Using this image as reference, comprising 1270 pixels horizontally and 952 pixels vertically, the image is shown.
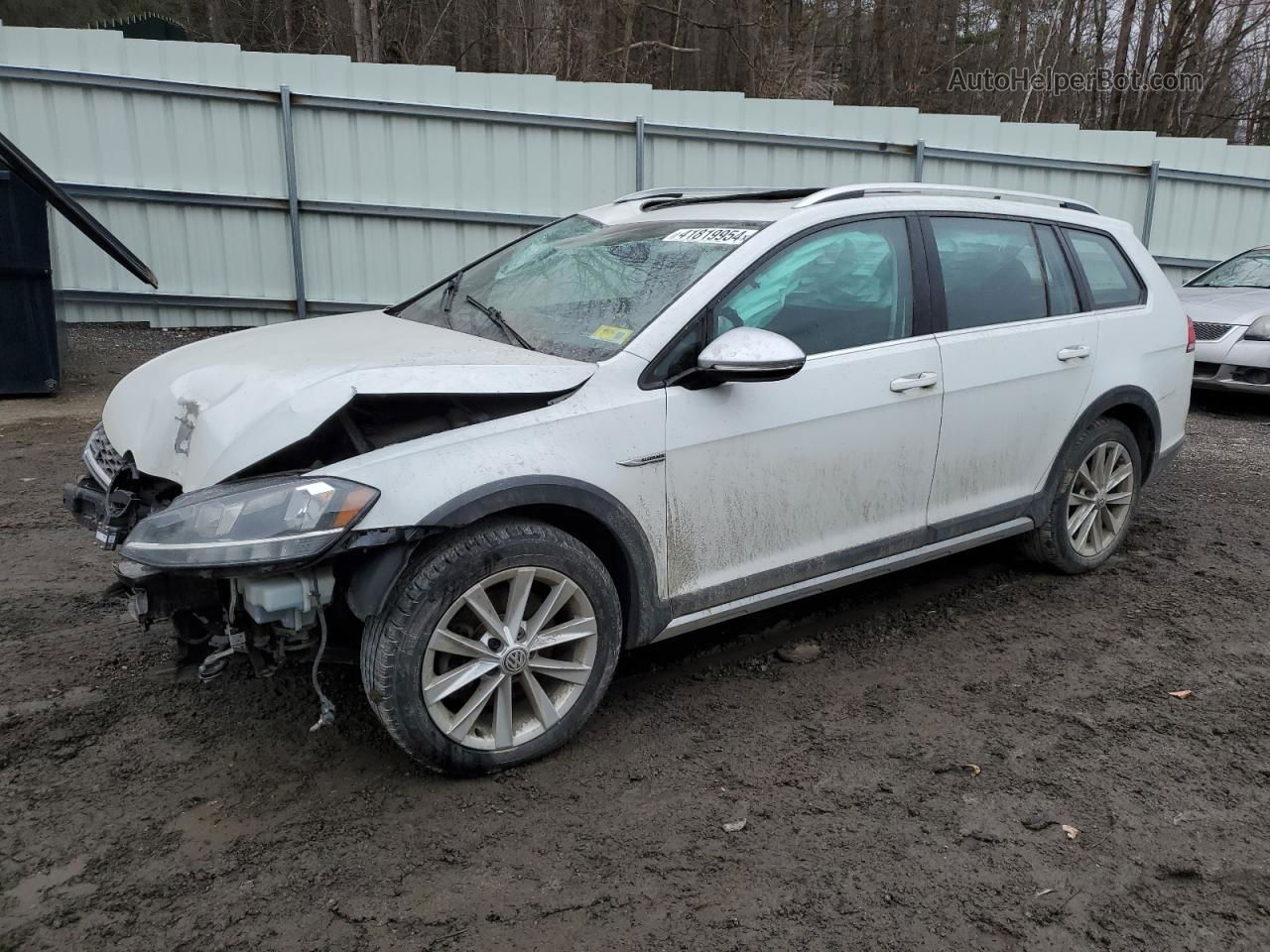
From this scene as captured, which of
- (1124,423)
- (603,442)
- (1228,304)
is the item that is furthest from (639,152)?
(603,442)

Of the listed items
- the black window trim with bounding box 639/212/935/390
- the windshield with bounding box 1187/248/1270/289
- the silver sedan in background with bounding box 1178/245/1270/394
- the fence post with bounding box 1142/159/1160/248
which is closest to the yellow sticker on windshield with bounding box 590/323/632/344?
the black window trim with bounding box 639/212/935/390

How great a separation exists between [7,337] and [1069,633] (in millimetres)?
7444

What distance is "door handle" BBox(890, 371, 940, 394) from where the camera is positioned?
369cm

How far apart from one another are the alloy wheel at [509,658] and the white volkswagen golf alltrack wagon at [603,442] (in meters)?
0.01

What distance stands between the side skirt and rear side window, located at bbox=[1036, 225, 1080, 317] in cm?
96

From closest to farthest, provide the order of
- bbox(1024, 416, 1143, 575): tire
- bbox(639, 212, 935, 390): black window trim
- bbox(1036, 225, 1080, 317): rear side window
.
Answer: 1. bbox(639, 212, 935, 390): black window trim
2. bbox(1036, 225, 1080, 317): rear side window
3. bbox(1024, 416, 1143, 575): tire

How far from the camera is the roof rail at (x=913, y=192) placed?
3.78 m

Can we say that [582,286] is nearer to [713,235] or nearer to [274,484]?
[713,235]

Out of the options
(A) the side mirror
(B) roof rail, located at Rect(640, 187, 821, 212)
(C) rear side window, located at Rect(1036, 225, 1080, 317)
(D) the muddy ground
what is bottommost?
(D) the muddy ground

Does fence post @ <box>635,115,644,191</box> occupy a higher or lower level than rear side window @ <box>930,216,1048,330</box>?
higher

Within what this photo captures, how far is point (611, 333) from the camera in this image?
10.8 ft

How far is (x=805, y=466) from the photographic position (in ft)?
11.4

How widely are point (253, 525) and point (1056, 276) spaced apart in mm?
3556

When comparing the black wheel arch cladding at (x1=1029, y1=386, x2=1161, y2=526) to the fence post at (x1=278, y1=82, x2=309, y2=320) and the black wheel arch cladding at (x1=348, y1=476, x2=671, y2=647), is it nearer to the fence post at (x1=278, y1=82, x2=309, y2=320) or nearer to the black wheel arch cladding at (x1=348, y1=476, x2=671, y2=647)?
the black wheel arch cladding at (x1=348, y1=476, x2=671, y2=647)
